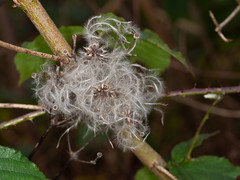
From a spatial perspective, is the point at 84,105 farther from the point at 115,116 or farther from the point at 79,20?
the point at 79,20

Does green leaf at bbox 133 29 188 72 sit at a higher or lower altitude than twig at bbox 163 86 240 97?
higher

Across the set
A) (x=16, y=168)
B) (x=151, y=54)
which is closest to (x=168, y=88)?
(x=151, y=54)

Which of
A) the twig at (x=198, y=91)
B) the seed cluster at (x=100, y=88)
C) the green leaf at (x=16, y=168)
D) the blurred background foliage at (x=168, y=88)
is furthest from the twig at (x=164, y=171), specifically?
the blurred background foliage at (x=168, y=88)

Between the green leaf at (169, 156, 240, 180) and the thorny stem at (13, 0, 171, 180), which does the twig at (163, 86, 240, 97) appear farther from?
the thorny stem at (13, 0, 171, 180)

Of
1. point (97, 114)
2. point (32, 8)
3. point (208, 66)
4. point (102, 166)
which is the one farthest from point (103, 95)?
point (208, 66)

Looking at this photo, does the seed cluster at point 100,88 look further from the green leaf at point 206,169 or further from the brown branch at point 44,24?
the green leaf at point 206,169

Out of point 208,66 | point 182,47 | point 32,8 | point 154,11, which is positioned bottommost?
point 208,66

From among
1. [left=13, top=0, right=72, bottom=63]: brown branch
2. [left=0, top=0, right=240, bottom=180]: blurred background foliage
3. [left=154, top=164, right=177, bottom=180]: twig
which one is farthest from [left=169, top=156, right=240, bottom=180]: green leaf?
[left=0, top=0, right=240, bottom=180]: blurred background foliage
